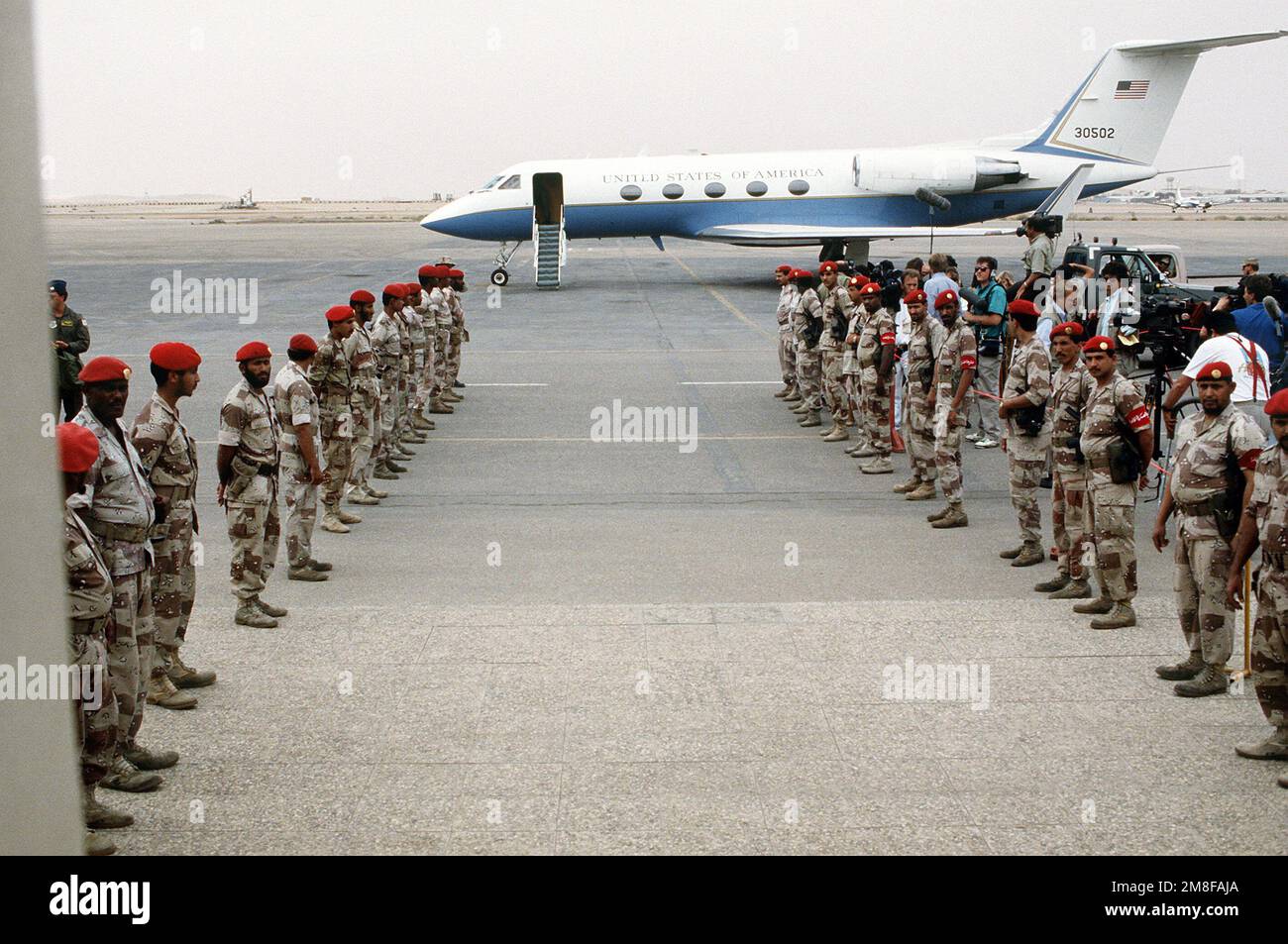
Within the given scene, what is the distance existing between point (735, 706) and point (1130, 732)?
2159 mm

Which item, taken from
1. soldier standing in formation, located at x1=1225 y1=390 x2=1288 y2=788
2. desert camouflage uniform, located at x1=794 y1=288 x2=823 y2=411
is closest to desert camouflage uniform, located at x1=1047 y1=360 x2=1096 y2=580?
soldier standing in formation, located at x1=1225 y1=390 x2=1288 y2=788

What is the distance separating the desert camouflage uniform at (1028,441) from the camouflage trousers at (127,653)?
6.65m

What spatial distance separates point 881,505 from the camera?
1274cm

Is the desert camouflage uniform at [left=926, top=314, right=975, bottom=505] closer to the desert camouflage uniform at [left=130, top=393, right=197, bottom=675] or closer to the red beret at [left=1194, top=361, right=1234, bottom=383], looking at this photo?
the red beret at [left=1194, top=361, right=1234, bottom=383]

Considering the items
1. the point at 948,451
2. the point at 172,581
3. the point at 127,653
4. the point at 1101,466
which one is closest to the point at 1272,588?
the point at 1101,466

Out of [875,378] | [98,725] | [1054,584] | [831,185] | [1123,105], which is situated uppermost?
[1123,105]

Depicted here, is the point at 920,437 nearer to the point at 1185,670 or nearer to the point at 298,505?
the point at 1185,670

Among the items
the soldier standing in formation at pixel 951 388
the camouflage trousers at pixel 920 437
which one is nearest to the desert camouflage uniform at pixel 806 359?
the camouflage trousers at pixel 920 437

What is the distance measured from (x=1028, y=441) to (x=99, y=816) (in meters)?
7.23

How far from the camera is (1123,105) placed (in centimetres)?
3756

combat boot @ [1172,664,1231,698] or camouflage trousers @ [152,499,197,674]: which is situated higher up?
camouflage trousers @ [152,499,197,674]

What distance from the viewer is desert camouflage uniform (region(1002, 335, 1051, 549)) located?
396 inches
